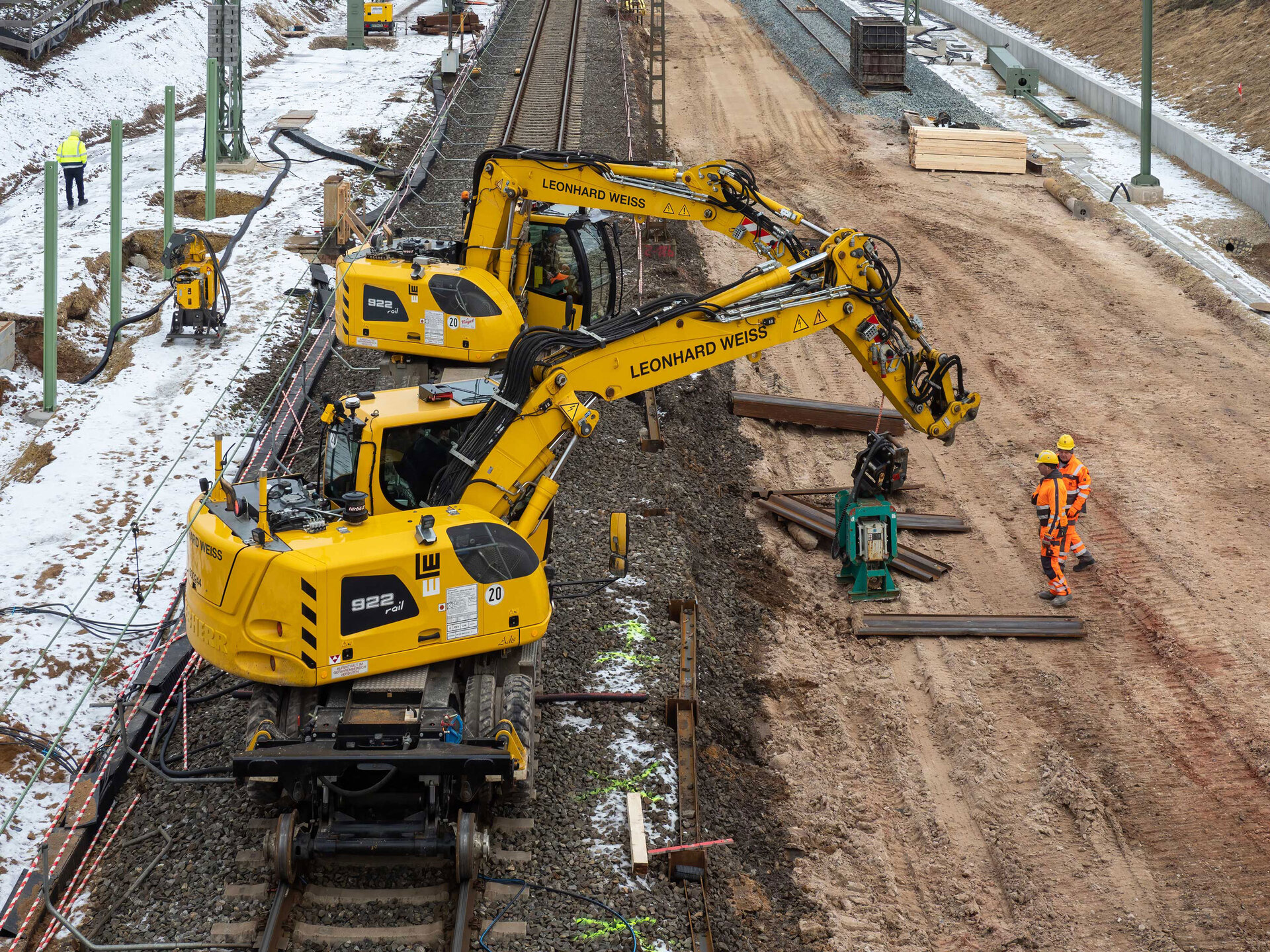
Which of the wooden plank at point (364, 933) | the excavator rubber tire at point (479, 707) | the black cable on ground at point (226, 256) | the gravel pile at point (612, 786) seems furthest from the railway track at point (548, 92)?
the wooden plank at point (364, 933)

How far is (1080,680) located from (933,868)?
10.6ft

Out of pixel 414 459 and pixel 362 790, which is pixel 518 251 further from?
pixel 362 790

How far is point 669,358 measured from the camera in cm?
1067

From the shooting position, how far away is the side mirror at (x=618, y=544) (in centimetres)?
957

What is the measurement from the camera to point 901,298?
2195 cm

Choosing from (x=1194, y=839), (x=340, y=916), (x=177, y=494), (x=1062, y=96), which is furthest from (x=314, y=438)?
(x=1062, y=96)

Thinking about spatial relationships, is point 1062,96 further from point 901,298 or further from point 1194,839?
point 1194,839

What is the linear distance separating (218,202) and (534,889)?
1933cm

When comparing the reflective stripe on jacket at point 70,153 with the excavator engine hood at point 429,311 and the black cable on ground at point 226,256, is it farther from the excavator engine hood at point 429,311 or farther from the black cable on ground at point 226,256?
the excavator engine hood at point 429,311

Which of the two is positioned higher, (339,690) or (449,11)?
(449,11)

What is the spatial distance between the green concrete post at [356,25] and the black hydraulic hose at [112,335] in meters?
21.8

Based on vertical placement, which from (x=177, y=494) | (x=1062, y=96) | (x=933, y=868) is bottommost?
(x=933, y=868)

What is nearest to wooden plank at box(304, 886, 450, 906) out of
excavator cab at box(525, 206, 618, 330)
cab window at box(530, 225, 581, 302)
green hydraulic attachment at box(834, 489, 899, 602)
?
green hydraulic attachment at box(834, 489, 899, 602)

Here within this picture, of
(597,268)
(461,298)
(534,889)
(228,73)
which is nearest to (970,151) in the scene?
(597,268)
